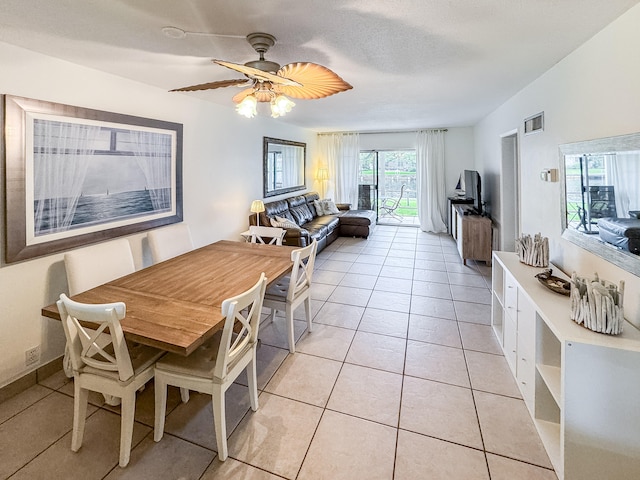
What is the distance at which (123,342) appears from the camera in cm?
157

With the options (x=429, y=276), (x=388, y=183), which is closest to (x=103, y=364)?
(x=429, y=276)

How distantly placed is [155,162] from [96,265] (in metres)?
1.32

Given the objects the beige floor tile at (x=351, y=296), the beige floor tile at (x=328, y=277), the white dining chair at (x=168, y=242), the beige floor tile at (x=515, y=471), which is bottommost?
the beige floor tile at (x=515, y=471)

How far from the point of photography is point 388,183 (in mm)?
8211

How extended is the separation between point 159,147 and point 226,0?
209 cm

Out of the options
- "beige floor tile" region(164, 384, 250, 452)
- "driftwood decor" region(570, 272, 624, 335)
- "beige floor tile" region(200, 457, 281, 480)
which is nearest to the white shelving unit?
"driftwood decor" region(570, 272, 624, 335)

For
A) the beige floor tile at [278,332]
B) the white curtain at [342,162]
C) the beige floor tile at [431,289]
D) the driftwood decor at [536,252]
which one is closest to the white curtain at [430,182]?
the white curtain at [342,162]

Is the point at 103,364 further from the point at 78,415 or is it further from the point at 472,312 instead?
the point at 472,312

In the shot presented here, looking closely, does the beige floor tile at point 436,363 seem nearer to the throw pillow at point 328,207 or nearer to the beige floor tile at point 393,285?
the beige floor tile at point 393,285

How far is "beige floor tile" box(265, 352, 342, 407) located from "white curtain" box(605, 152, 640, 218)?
82.3 inches

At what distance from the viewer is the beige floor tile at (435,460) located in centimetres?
160

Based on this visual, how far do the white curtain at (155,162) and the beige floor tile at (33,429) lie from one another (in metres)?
1.88

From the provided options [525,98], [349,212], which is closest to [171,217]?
[525,98]

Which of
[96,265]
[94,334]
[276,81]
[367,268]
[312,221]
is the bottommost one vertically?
[94,334]
